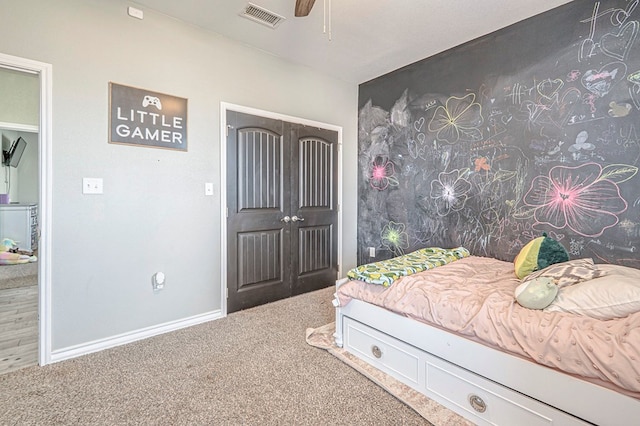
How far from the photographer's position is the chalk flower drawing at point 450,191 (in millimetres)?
3045

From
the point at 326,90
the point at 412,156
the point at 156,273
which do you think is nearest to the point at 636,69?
the point at 412,156

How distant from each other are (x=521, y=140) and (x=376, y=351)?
2.23m

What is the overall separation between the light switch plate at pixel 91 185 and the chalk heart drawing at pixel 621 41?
396 cm

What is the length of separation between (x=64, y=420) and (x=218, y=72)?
9.13 feet

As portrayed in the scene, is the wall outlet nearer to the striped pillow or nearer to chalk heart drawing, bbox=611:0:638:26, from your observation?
the striped pillow

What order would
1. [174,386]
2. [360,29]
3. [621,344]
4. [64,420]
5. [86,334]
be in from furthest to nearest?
[360,29] → [86,334] → [174,386] → [64,420] → [621,344]

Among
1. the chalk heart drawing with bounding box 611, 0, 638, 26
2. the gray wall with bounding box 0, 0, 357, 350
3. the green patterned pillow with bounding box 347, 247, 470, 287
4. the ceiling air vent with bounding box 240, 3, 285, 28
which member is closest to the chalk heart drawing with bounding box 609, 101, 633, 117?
the chalk heart drawing with bounding box 611, 0, 638, 26

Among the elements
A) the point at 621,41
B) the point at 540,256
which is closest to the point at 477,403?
the point at 540,256

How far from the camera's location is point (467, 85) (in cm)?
298

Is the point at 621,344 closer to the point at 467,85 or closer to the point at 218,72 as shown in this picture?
the point at 467,85

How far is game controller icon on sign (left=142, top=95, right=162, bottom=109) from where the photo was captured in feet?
7.93

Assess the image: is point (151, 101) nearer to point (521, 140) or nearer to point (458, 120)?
point (458, 120)

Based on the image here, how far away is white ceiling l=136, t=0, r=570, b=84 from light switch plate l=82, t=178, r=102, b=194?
4.78ft

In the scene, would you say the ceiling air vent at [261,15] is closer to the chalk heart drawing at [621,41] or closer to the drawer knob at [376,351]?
the chalk heart drawing at [621,41]
